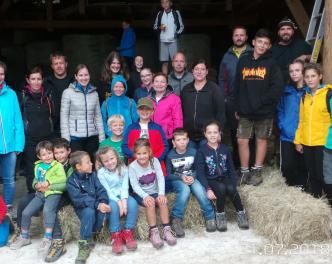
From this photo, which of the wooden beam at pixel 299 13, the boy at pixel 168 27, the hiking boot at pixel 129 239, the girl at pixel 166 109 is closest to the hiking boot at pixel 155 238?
the hiking boot at pixel 129 239

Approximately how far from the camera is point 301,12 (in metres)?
6.24

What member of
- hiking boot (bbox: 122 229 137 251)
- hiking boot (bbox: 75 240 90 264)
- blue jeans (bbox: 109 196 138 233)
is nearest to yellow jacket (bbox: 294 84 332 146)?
blue jeans (bbox: 109 196 138 233)

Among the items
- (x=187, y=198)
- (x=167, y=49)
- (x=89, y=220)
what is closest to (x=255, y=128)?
(x=187, y=198)

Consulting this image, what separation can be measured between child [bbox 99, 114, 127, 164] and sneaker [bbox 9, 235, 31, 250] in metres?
1.25

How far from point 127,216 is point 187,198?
0.68 m

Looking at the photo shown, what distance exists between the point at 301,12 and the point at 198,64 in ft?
6.74

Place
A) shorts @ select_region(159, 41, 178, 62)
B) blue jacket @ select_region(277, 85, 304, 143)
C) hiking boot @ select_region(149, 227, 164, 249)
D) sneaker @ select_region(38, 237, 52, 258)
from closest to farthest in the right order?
sneaker @ select_region(38, 237, 52, 258) < hiking boot @ select_region(149, 227, 164, 249) < blue jacket @ select_region(277, 85, 304, 143) < shorts @ select_region(159, 41, 178, 62)

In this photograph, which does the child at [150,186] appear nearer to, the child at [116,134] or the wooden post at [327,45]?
the child at [116,134]

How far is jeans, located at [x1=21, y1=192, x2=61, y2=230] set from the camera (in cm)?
427

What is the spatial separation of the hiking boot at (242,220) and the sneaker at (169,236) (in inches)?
29.6

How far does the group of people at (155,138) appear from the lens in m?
4.36

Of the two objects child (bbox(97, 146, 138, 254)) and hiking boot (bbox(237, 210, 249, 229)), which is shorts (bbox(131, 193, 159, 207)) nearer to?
child (bbox(97, 146, 138, 254))

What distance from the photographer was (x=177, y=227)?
14.9 ft

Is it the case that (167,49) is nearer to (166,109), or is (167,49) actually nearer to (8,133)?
(166,109)
